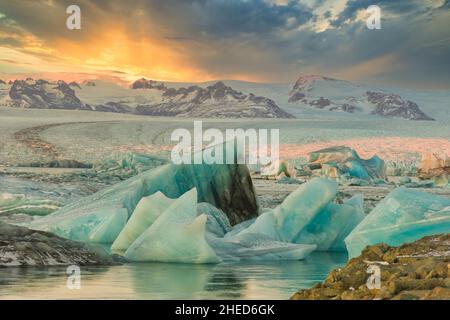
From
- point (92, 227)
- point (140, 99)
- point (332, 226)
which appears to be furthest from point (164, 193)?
point (140, 99)

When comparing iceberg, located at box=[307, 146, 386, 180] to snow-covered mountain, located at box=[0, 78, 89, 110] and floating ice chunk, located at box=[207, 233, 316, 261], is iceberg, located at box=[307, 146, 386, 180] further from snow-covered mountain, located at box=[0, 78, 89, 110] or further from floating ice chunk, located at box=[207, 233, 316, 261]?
snow-covered mountain, located at box=[0, 78, 89, 110]

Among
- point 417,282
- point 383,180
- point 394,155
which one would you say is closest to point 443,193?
point 383,180

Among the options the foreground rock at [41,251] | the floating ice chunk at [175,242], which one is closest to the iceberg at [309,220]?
the floating ice chunk at [175,242]

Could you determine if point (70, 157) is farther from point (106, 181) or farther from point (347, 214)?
point (347, 214)

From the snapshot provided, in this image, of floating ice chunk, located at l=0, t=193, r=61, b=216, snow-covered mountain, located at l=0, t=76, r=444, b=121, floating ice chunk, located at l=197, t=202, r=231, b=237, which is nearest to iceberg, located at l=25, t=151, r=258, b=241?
floating ice chunk, located at l=197, t=202, r=231, b=237

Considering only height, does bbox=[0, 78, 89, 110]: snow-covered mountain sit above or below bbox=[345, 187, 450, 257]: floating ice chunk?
above

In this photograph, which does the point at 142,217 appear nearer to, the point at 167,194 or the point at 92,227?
the point at 92,227

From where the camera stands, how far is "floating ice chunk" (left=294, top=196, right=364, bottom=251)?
11602 mm

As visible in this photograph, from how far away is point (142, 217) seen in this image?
1044 centimetres

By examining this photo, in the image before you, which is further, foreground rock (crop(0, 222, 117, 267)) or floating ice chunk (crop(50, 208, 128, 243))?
floating ice chunk (crop(50, 208, 128, 243))

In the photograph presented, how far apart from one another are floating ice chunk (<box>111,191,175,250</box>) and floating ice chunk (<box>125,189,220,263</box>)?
3.07ft

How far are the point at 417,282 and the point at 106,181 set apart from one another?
14.8m

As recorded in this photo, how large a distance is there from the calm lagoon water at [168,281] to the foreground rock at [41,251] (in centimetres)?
29

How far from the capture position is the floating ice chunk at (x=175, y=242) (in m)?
9.18
